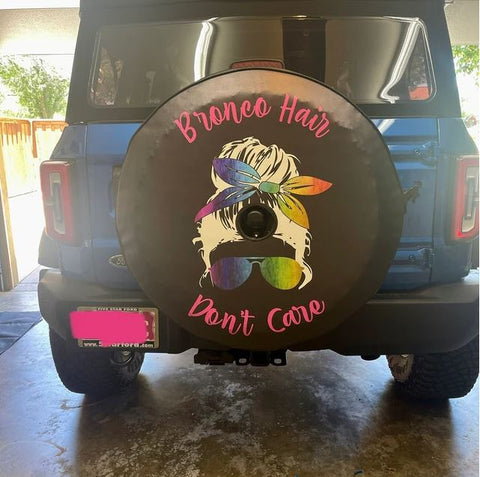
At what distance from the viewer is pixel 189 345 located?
1798 millimetres

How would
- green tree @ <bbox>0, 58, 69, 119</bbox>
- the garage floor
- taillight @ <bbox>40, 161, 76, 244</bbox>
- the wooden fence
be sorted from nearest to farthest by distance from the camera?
taillight @ <bbox>40, 161, 76, 244</bbox> < the garage floor < the wooden fence < green tree @ <bbox>0, 58, 69, 119</bbox>

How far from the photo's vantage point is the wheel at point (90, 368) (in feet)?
7.89

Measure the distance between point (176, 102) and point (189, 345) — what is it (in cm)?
89

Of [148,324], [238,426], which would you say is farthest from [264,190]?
[238,426]

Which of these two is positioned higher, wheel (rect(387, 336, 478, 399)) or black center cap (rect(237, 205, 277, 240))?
black center cap (rect(237, 205, 277, 240))

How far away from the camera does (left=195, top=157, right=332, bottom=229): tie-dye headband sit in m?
1.47

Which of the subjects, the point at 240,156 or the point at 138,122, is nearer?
the point at 240,156

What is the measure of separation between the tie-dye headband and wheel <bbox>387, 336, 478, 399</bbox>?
1285 millimetres

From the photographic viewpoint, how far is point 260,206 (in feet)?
4.84

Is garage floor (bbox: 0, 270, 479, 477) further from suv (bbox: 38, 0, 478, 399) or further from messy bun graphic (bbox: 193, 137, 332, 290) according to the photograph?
messy bun graphic (bbox: 193, 137, 332, 290)

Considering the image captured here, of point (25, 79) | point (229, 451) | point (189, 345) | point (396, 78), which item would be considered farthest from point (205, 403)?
point (25, 79)

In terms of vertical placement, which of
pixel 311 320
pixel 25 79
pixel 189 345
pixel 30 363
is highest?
pixel 25 79

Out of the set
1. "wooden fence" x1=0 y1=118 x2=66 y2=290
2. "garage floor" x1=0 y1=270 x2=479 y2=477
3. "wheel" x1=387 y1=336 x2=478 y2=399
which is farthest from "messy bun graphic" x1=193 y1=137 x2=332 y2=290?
"wooden fence" x1=0 y1=118 x2=66 y2=290

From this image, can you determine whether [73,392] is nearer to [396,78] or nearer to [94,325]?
[94,325]
